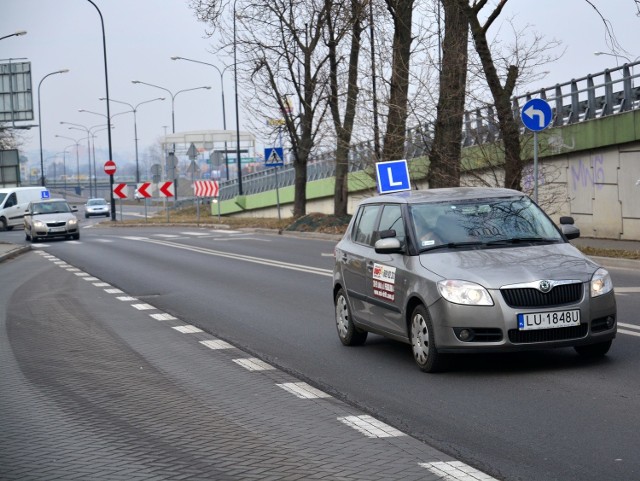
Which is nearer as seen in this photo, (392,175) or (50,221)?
(392,175)

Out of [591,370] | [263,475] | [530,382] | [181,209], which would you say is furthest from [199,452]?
[181,209]

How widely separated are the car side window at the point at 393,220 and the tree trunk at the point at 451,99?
54.1 ft

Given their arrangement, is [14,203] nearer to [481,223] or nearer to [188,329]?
[188,329]

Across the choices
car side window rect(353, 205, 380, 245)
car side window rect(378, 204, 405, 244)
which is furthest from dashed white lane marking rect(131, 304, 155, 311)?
car side window rect(378, 204, 405, 244)

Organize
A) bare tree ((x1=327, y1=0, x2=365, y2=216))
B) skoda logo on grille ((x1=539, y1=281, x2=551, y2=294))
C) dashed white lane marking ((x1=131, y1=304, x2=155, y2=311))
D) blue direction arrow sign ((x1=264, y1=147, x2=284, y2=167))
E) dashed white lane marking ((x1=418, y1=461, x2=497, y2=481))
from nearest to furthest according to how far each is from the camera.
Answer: dashed white lane marking ((x1=418, y1=461, x2=497, y2=481))
skoda logo on grille ((x1=539, y1=281, x2=551, y2=294))
dashed white lane marking ((x1=131, y1=304, x2=155, y2=311))
bare tree ((x1=327, y1=0, x2=365, y2=216))
blue direction arrow sign ((x1=264, y1=147, x2=284, y2=167))

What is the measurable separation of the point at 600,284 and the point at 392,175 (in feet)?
58.9

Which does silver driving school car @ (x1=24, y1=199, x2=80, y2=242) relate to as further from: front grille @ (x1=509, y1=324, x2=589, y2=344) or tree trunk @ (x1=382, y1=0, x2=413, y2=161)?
front grille @ (x1=509, y1=324, x2=589, y2=344)

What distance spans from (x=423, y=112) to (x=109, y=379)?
2068 centimetres

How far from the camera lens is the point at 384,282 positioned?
10.6m

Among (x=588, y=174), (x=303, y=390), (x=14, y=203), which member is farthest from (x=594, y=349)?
(x=14, y=203)

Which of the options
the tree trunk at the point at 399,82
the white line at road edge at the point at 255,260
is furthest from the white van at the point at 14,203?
the tree trunk at the point at 399,82

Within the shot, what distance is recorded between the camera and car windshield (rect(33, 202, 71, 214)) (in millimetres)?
45000

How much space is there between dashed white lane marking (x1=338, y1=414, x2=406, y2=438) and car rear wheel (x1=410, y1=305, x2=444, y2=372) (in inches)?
66.9

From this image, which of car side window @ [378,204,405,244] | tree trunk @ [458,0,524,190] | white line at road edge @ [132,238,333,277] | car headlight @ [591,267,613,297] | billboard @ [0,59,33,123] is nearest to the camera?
car headlight @ [591,267,613,297]
